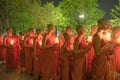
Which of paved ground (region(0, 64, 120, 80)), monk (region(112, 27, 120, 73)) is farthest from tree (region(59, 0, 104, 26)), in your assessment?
monk (region(112, 27, 120, 73))

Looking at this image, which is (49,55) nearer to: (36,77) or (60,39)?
(60,39)

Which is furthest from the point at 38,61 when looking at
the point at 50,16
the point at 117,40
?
the point at 50,16

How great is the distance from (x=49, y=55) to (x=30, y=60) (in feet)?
6.95

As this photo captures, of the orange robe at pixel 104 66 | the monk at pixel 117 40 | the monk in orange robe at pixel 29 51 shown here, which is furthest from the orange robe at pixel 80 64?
the monk in orange robe at pixel 29 51

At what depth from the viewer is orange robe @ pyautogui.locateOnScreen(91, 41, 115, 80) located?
6.54 meters

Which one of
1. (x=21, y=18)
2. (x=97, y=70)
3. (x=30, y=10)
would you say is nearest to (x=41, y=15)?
(x=30, y=10)

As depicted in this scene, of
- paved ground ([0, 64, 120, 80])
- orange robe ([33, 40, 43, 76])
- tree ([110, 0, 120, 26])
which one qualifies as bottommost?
paved ground ([0, 64, 120, 80])

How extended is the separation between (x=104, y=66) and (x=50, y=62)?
277cm

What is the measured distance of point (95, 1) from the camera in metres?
32.1

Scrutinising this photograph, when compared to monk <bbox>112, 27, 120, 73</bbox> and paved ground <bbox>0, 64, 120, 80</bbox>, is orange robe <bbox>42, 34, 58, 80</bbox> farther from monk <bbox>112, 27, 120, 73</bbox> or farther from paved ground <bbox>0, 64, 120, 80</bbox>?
monk <bbox>112, 27, 120, 73</bbox>

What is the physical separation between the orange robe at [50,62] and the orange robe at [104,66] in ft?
8.02

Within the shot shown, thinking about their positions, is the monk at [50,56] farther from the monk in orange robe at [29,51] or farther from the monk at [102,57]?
the monk at [102,57]

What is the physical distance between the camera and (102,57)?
653 centimetres

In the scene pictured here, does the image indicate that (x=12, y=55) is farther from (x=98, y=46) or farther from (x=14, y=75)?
(x=98, y=46)
